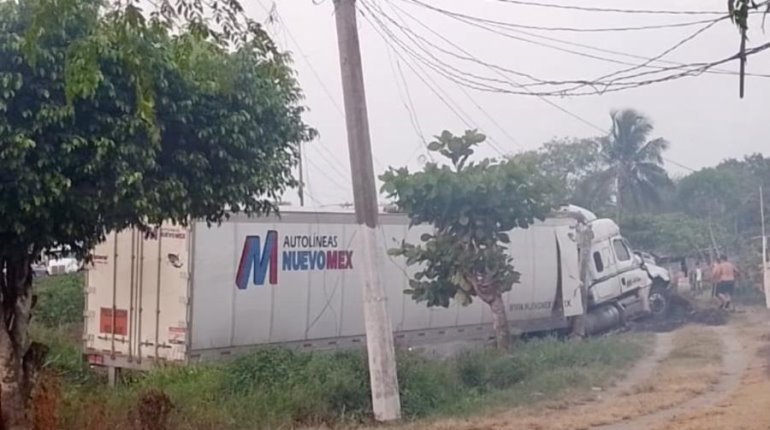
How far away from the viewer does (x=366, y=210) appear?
40.4ft

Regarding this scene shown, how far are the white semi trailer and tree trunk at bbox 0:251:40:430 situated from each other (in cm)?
330

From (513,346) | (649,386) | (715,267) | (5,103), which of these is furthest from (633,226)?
(5,103)

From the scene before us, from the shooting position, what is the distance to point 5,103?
838 cm

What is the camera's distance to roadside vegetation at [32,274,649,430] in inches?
464

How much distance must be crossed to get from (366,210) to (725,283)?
19384mm

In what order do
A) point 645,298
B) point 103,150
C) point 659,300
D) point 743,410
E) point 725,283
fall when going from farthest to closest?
1. point 725,283
2. point 659,300
3. point 645,298
4. point 743,410
5. point 103,150

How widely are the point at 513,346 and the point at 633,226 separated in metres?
21.6

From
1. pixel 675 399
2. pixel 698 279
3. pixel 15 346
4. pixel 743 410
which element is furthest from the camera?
pixel 698 279

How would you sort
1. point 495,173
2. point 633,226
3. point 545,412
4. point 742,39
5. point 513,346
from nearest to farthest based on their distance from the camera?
point 742,39, point 545,412, point 495,173, point 513,346, point 633,226

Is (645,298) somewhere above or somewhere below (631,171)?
below

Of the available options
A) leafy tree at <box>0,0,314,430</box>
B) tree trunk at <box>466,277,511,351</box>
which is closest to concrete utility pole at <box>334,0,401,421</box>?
leafy tree at <box>0,0,314,430</box>

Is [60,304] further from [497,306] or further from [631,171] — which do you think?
[631,171]

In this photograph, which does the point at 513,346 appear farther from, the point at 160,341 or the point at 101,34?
the point at 101,34

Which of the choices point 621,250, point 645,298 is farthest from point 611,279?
point 645,298
